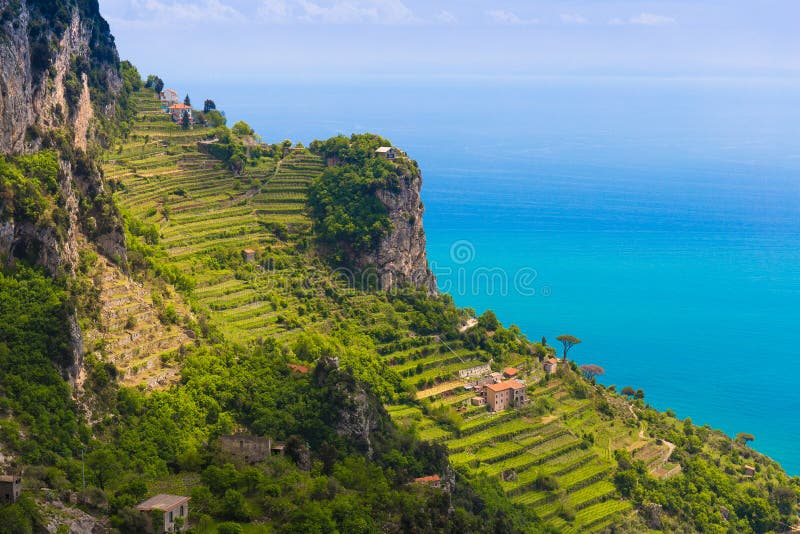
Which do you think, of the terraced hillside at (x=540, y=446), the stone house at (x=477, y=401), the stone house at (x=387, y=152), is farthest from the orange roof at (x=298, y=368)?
the stone house at (x=387, y=152)

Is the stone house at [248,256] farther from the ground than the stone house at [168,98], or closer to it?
closer to it

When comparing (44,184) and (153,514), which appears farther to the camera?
(44,184)

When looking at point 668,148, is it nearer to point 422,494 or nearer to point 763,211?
point 763,211

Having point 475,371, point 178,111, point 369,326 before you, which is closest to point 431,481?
point 475,371

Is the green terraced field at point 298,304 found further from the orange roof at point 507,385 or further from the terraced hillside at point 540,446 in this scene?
the orange roof at point 507,385

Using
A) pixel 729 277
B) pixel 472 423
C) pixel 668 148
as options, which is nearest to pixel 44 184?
pixel 472 423
